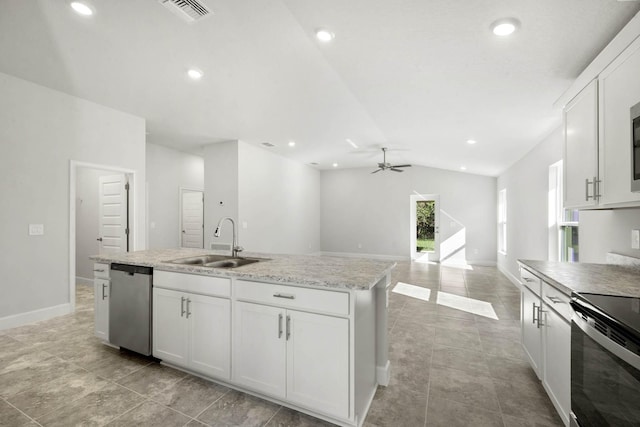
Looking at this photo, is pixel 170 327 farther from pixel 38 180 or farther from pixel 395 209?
pixel 395 209

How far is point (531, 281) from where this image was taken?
7.02ft

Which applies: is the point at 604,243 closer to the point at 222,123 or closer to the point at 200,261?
the point at 200,261

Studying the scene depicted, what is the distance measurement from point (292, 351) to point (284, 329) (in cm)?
14

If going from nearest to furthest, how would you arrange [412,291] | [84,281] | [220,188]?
[412,291] → [84,281] → [220,188]

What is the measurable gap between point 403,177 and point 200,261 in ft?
23.7

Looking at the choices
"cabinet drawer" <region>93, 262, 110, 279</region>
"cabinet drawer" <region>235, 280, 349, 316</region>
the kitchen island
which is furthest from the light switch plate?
"cabinet drawer" <region>235, 280, 349, 316</region>

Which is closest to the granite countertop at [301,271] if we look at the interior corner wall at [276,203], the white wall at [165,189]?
the interior corner wall at [276,203]

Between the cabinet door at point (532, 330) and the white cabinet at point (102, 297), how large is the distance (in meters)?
3.62

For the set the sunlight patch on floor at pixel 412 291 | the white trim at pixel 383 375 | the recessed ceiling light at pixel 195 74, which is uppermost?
the recessed ceiling light at pixel 195 74

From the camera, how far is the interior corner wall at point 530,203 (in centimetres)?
385

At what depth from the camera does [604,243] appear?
7.80ft

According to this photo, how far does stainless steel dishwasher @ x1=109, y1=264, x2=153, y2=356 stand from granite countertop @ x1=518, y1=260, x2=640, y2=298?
294 centimetres

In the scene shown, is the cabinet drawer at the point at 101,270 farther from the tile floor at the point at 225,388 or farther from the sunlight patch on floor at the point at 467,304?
the sunlight patch on floor at the point at 467,304

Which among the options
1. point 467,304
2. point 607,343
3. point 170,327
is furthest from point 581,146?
point 170,327
